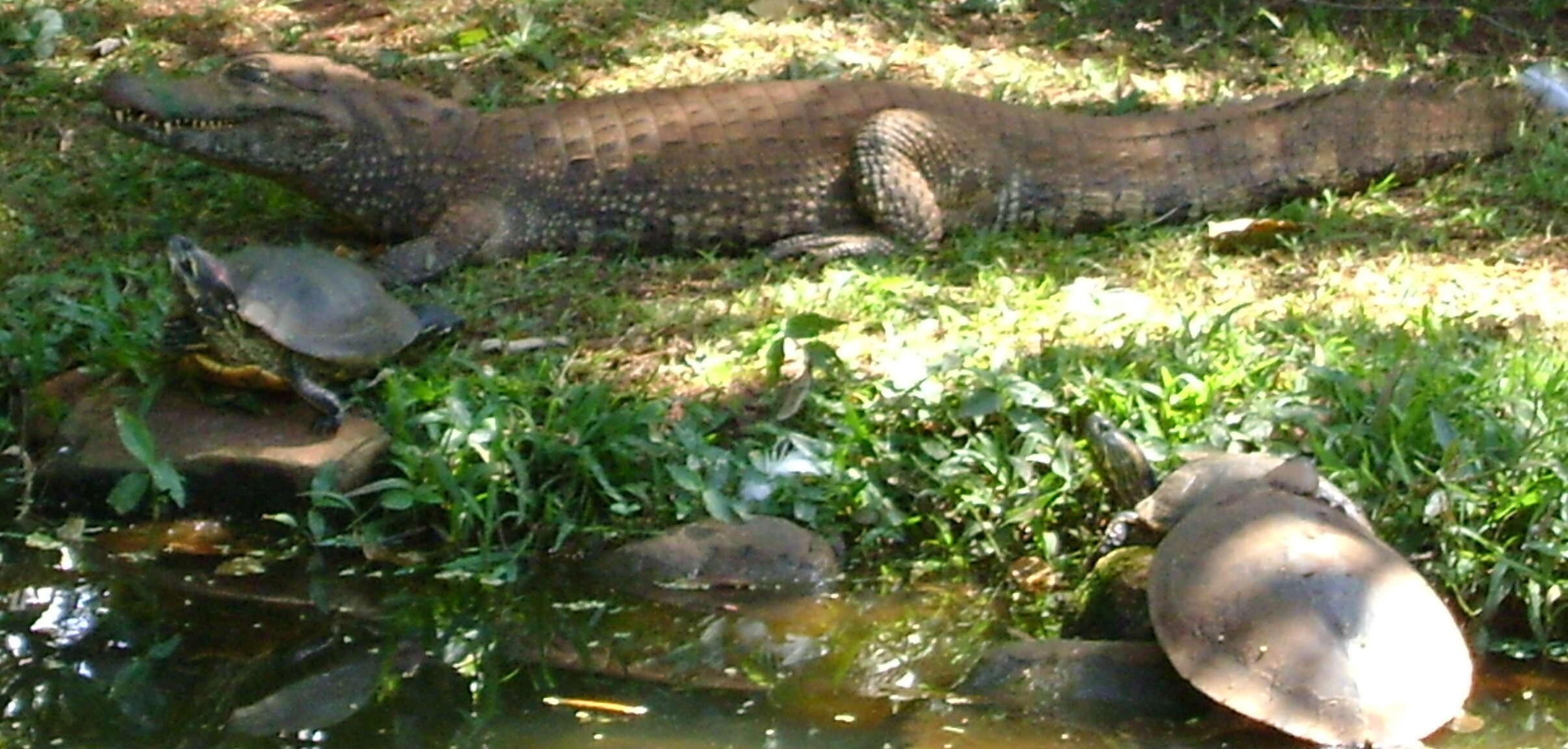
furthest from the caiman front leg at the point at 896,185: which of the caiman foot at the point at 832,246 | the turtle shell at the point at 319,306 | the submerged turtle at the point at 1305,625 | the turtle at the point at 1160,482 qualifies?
the submerged turtle at the point at 1305,625

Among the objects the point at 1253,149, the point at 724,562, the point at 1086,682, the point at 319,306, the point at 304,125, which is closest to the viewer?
the point at 1086,682

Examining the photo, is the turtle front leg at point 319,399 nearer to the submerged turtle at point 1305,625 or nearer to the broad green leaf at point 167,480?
the broad green leaf at point 167,480

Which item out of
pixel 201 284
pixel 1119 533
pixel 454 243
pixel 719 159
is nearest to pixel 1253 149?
pixel 719 159

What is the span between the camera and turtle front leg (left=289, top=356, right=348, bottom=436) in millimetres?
5477

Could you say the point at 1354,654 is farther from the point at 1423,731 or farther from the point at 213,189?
the point at 213,189

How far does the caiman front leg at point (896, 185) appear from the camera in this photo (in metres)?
7.20

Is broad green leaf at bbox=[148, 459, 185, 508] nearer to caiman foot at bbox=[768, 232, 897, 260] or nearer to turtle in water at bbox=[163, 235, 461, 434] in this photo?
turtle in water at bbox=[163, 235, 461, 434]

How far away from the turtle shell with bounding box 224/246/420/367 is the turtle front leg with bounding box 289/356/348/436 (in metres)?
0.09

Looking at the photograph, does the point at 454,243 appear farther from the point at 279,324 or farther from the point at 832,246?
the point at 279,324

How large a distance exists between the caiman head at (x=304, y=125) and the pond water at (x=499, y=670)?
2240mm

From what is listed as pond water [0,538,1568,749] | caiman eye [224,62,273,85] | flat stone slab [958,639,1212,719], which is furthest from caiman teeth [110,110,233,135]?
flat stone slab [958,639,1212,719]

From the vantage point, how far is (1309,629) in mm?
4102

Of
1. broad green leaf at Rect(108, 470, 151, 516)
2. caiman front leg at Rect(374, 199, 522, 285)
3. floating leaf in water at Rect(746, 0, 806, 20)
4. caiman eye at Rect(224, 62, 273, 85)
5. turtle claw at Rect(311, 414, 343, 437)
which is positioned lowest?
caiman front leg at Rect(374, 199, 522, 285)

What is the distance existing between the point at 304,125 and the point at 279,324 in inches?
74.6
